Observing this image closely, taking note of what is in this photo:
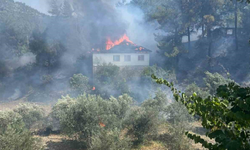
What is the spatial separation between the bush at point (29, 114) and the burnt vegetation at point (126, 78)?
0.21 feet

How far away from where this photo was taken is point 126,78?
91.7ft

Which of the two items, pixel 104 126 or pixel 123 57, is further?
pixel 123 57

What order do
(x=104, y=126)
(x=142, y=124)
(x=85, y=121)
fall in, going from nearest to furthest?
(x=85, y=121) < (x=104, y=126) < (x=142, y=124)

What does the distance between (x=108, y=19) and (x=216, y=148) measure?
44737 millimetres

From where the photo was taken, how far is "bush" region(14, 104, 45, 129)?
15508 mm

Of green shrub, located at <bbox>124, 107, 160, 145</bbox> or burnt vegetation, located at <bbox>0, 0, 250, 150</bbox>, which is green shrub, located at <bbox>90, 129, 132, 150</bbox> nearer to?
burnt vegetation, located at <bbox>0, 0, 250, 150</bbox>

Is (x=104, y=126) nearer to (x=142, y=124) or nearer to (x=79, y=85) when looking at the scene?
(x=142, y=124)

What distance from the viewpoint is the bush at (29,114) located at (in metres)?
15.5

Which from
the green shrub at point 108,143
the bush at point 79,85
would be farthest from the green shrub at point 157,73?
the green shrub at point 108,143

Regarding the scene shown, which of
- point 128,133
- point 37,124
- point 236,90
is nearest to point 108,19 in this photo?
point 37,124

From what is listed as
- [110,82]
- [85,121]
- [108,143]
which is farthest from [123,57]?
[108,143]

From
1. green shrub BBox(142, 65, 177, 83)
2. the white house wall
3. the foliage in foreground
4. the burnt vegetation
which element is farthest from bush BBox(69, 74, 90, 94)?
the foliage in foreground

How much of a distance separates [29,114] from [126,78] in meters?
14.3

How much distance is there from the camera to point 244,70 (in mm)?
28641
